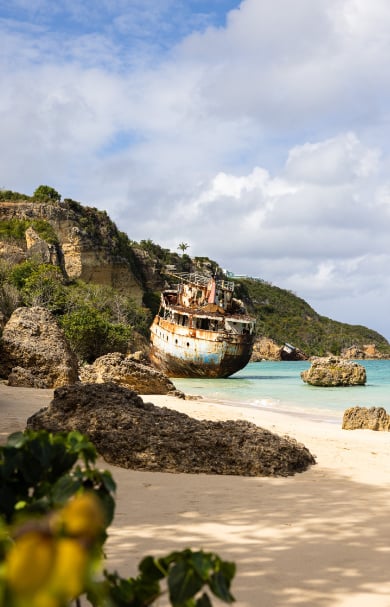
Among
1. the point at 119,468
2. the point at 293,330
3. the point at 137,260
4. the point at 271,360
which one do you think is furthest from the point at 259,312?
the point at 119,468

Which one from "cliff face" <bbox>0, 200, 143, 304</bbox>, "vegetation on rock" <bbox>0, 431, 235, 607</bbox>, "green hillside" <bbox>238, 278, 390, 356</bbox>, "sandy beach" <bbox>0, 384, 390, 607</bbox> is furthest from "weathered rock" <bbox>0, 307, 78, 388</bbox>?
"green hillside" <bbox>238, 278, 390, 356</bbox>

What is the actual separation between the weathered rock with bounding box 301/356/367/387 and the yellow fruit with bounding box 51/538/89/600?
98.1 ft

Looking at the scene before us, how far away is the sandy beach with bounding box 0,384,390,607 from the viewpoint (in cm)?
293

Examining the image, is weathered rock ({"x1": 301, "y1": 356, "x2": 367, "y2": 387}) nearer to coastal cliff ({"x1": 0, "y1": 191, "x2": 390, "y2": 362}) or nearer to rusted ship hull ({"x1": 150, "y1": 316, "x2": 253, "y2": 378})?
rusted ship hull ({"x1": 150, "y1": 316, "x2": 253, "y2": 378})

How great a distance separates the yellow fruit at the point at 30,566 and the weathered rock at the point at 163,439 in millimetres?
5314

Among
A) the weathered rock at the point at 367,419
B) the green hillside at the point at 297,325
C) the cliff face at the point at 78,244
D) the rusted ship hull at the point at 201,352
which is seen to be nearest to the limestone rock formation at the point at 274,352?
the green hillside at the point at 297,325

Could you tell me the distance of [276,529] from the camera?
3.90 m

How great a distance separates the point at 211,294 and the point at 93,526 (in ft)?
125

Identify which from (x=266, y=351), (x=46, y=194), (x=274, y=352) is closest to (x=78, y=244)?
(x=46, y=194)

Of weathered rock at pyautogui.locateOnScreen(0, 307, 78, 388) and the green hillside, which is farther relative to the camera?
the green hillside

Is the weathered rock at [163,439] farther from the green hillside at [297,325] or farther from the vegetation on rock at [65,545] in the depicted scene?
the green hillside at [297,325]

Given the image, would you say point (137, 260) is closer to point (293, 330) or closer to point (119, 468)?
point (293, 330)

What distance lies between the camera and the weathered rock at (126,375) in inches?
576

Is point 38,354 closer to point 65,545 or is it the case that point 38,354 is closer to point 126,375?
point 126,375
